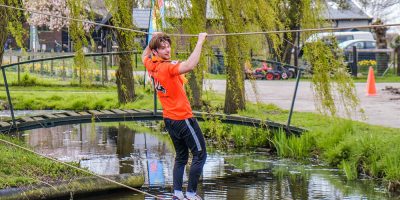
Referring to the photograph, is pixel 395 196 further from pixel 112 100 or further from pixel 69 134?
pixel 112 100

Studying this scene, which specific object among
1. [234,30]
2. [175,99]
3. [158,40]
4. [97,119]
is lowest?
[97,119]

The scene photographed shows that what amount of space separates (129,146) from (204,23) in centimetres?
640

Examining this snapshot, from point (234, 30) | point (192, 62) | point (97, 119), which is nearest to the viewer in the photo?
point (192, 62)

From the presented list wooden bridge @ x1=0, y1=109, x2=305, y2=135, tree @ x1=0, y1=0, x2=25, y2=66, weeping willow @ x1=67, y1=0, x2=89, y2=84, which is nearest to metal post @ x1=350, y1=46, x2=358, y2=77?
wooden bridge @ x1=0, y1=109, x2=305, y2=135

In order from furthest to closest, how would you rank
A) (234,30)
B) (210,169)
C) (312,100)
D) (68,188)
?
(312,100), (210,169), (234,30), (68,188)

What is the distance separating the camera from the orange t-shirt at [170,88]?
7.67 metres

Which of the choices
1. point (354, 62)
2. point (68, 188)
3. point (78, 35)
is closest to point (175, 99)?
point (68, 188)

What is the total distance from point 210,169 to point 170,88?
5.34m

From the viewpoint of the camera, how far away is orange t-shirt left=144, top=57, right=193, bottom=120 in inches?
302

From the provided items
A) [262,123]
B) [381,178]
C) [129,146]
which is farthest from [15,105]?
[381,178]

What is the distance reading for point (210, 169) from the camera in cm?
1290

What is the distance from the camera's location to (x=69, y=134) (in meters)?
18.5

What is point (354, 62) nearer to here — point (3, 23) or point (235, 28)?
point (3, 23)

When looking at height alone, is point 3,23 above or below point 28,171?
above
